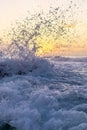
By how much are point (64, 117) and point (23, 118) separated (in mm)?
1067

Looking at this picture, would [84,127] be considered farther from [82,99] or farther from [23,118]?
[82,99]

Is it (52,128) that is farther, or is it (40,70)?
(40,70)

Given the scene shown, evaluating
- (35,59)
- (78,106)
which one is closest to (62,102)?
(78,106)

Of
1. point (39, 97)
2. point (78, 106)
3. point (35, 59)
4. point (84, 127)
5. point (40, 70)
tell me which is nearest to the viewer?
point (84, 127)

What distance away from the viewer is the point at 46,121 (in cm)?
765

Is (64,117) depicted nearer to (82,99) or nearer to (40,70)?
(82,99)

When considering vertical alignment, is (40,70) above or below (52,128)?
below

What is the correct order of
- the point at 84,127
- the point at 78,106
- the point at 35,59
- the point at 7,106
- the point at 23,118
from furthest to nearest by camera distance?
1. the point at 35,59
2. the point at 78,106
3. the point at 7,106
4. the point at 23,118
5. the point at 84,127

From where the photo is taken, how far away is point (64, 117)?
782 cm

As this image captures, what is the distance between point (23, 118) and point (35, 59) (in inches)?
657

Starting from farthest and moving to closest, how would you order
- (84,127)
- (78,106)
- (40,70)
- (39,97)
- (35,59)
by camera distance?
1. (35,59)
2. (40,70)
3. (39,97)
4. (78,106)
5. (84,127)

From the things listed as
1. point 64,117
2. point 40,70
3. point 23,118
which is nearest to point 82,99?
point 64,117

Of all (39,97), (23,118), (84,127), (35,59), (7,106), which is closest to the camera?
(84,127)

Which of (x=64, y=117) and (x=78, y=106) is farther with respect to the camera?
(x=78, y=106)
